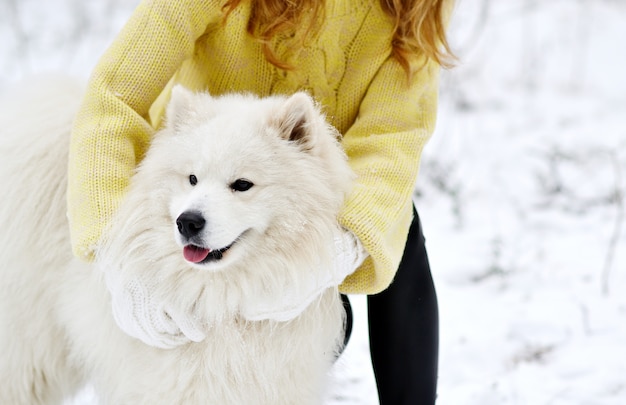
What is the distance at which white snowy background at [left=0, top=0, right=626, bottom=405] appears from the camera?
2.99m

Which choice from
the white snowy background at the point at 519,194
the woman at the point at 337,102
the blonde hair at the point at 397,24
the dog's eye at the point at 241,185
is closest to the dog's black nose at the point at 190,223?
the dog's eye at the point at 241,185

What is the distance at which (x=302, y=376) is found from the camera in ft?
6.72

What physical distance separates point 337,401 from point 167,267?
52.5 inches

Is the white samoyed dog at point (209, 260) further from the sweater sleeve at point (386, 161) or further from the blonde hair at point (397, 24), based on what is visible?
the blonde hair at point (397, 24)

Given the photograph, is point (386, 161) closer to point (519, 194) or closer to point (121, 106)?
point (121, 106)

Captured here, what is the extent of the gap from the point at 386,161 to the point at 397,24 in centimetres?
52

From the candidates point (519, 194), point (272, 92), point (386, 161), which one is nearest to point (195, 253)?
point (386, 161)

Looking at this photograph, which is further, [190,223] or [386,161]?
[386,161]

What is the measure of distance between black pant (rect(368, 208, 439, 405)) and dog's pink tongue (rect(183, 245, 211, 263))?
787 mm

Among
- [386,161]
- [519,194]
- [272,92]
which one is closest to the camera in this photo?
[386,161]

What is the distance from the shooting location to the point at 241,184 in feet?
6.00

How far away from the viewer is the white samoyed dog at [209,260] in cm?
182

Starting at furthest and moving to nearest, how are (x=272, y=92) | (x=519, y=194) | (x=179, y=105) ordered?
(x=519, y=194) → (x=272, y=92) → (x=179, y=105)

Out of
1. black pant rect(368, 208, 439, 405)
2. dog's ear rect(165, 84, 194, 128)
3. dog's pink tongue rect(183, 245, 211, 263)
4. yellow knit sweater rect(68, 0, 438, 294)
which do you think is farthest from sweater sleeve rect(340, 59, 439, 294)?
dog's ear rect(165, 84, 194, 128)
